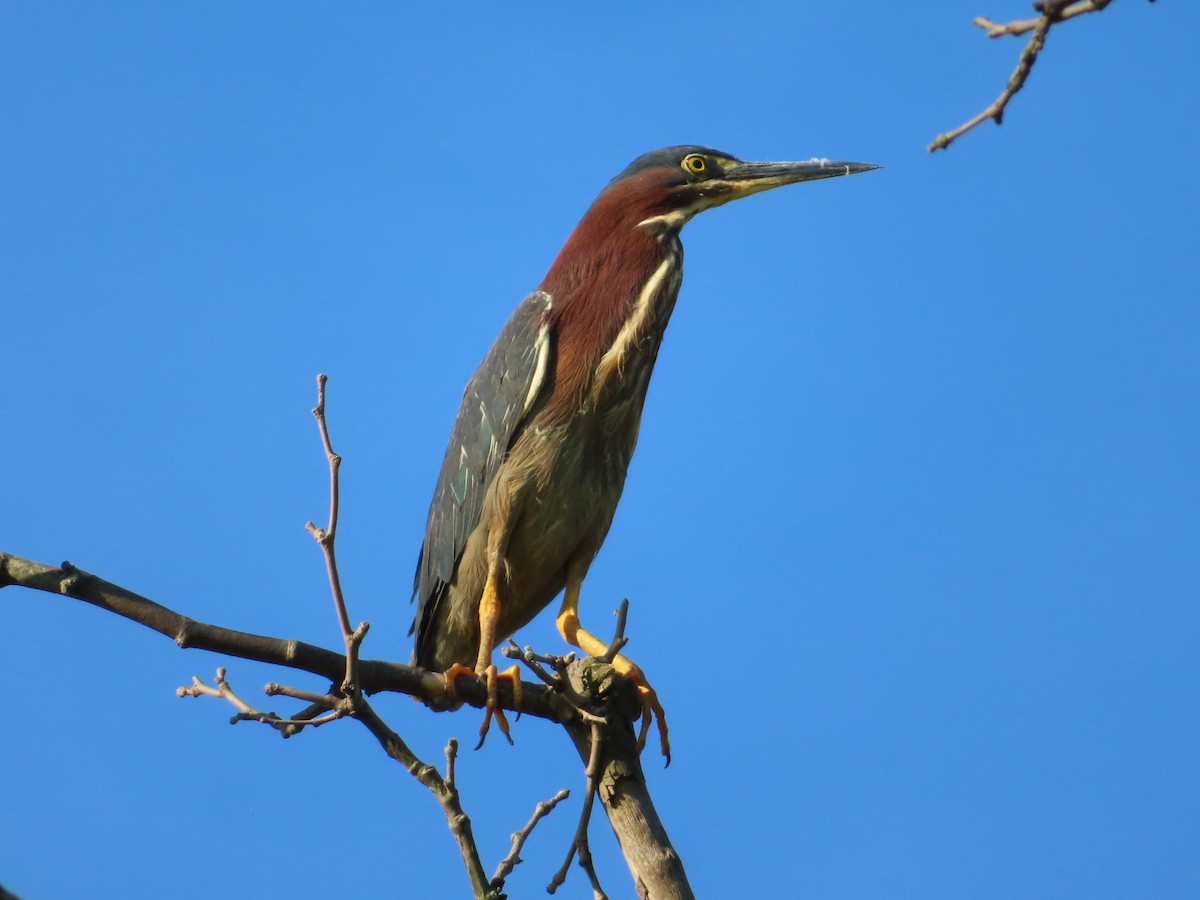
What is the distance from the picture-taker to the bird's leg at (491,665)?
3.84m

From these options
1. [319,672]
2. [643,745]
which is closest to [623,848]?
[643,745]

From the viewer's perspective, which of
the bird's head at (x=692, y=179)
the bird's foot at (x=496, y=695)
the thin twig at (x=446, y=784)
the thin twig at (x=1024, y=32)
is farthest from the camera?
the bird's head at (x=692, y=179)

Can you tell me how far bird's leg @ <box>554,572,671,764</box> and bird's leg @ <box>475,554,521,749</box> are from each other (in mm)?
318

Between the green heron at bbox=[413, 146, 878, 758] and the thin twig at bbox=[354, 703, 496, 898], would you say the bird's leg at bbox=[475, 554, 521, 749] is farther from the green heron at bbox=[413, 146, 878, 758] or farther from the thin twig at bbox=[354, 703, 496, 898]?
the thin twig at bbox=[354, 703, 496, 898]

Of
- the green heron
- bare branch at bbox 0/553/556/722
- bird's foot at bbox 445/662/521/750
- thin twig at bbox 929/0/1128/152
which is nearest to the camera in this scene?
thin twig at bbox 929/0/1128/152

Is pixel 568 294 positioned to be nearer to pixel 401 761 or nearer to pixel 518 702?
pixel 518 702

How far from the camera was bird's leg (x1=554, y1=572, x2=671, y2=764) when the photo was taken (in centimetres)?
402

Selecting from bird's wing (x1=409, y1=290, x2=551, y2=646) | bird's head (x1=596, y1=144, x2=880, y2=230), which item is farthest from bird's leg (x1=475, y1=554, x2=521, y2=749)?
bird's head (x1=596, y1=144, x2=880, y2=230)

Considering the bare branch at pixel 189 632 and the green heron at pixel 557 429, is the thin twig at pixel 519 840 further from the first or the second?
the green heron at pixel 557 429

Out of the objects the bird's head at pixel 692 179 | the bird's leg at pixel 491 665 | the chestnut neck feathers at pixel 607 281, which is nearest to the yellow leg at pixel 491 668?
the bird's leg at pixel 491 665

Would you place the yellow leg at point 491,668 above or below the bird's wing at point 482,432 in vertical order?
below

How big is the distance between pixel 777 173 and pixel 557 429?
62.6 inches

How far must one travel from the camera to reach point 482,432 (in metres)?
4.93

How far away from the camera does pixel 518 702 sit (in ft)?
12.6
